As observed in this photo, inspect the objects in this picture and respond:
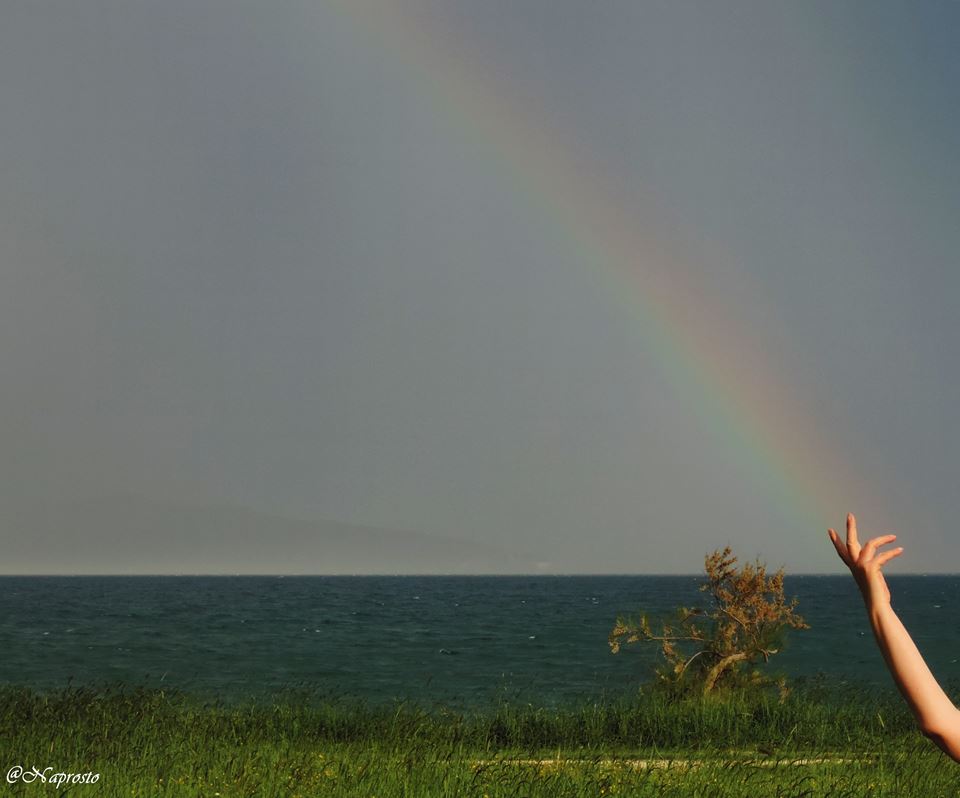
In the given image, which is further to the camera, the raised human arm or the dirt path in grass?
the dirt path in grass

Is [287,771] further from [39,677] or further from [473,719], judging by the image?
[39,677]

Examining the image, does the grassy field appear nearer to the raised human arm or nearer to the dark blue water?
the dark blue water

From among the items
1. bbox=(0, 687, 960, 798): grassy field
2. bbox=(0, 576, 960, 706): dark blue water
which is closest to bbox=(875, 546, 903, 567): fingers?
bbox=(0, 687, 960, 798): grassy field

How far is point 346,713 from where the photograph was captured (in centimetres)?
A: 2155

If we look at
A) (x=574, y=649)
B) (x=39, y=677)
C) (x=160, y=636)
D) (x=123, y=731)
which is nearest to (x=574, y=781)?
(x=123, y=731)

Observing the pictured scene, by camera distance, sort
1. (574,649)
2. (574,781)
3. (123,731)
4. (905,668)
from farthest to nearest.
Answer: (574,649)
(123,731)
(574,781)
(905,668)

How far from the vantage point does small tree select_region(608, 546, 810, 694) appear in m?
22.5

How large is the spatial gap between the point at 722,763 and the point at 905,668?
12848 mm

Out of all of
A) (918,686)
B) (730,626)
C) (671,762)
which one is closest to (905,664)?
(918,686)

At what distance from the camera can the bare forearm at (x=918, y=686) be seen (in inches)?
100

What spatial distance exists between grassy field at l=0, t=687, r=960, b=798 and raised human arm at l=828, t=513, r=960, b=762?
9.17 m

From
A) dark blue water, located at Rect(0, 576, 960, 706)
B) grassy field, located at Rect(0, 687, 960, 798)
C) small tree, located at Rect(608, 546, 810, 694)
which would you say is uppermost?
small tree, located at Rect(608, 546, 810, 694)

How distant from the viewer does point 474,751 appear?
682 inches

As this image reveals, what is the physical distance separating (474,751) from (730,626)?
24.2 ft
